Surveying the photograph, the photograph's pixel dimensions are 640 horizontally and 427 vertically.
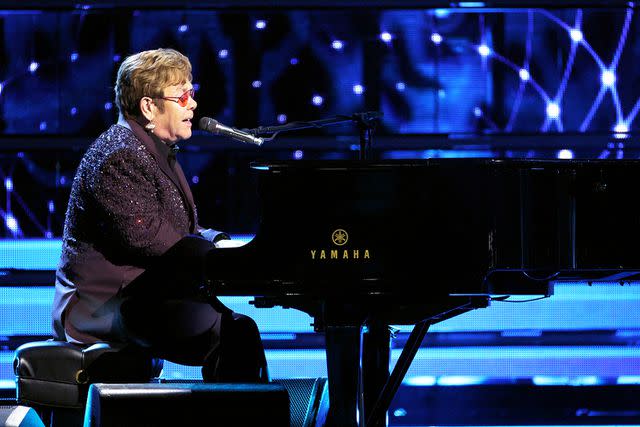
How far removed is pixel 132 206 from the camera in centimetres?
293

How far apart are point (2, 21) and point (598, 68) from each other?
295 centimetres

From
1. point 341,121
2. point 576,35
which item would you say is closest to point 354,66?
point 576,35

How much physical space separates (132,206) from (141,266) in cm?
21

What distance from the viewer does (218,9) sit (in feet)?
15.7

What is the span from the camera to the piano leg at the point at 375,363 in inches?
125

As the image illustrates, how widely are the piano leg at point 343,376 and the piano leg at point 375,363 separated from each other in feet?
1.97

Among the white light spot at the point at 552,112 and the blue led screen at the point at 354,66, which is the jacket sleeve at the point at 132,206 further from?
the white light spot at the point at 552,112

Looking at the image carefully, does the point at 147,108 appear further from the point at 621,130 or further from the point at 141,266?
the point at 621,130

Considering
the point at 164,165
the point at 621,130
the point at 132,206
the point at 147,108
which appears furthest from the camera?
the point at 621,130

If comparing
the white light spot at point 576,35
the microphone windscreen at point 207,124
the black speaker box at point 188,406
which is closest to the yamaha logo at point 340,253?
the black speaker box at point 188,406

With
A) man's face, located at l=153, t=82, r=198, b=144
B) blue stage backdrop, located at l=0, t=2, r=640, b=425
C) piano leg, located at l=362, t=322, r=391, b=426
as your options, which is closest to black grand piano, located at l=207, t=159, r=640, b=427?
piano leg, located at l=362, t=322, r=391, b=426

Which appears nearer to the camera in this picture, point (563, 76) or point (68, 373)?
point (68, 373)

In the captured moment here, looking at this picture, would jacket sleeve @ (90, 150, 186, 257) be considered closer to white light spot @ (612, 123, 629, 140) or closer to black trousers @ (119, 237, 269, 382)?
black trousers @ (119, 237, 269, 382)

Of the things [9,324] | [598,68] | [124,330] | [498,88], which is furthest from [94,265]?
[598,68]
